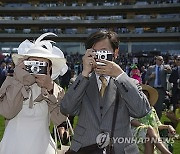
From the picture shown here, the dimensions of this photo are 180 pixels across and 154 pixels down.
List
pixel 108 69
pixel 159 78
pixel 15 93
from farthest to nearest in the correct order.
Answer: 1. pixel 159 78
2. pixel 15 93
3. pixel 108 69

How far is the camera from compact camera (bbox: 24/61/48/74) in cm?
314

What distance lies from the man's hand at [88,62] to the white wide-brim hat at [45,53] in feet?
2.01

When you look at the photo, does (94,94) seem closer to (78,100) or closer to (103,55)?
(78,100)

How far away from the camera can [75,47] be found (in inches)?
2319

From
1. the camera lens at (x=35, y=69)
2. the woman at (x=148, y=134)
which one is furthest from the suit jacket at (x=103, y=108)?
the woman at (x=148, y=134)

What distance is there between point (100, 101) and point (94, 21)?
185 feet

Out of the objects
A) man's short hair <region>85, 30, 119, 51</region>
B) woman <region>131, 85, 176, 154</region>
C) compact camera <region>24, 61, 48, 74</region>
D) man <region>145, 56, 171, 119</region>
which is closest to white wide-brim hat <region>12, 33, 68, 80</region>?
compact camera <region>24, 61, 48, 74</region>

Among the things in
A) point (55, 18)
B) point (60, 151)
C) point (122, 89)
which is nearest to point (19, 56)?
point (60, 151)

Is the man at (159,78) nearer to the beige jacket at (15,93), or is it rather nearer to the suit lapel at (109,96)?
the beige jacket at (15,93)

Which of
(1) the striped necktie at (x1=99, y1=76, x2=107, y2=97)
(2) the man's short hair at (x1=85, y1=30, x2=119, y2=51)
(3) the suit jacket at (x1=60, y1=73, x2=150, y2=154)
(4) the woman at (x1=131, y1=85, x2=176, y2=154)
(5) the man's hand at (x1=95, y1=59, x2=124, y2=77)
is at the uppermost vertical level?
(2) the man's short hair at (x1=85, y1=30, x2=119, y2=51)

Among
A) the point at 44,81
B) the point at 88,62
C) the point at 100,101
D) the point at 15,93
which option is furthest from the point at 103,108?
the point at 15,93

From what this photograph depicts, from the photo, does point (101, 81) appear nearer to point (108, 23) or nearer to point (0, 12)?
point (108, 23)

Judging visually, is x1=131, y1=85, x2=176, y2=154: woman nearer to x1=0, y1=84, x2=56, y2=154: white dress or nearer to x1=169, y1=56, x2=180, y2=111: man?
x1=0, y1=84, x2=56, y2=154: white dress

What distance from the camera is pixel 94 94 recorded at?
2.89 metres
